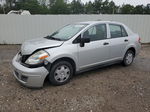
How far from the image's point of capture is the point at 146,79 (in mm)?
3561

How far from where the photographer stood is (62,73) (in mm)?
3080

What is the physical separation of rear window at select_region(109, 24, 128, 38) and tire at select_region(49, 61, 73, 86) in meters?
1.73

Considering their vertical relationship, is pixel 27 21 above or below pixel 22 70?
above

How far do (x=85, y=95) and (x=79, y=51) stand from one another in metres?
1.07

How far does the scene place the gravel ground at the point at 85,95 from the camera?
240 centimetres

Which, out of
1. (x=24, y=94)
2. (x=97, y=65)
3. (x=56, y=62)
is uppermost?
(x=56, y=62)

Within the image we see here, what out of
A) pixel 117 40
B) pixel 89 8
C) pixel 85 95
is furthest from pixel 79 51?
pixel 89 8

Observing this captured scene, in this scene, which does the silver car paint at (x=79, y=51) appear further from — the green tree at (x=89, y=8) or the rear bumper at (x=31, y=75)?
the green tree at (x=89, y=8)

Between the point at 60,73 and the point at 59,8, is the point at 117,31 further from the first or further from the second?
the point at 59,8

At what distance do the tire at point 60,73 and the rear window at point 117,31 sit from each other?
5.69 feet

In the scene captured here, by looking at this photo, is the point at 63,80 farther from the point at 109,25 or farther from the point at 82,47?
the point at 109,25

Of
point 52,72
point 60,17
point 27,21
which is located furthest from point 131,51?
point 27,21

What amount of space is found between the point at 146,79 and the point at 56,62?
2.56 meters

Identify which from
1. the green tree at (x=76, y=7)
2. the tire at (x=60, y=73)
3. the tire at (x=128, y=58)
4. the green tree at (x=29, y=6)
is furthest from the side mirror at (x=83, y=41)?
the green tree at (x=76, y=7)
